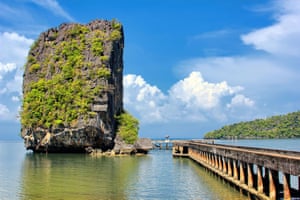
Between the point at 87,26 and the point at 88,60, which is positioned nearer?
the point at 88,60

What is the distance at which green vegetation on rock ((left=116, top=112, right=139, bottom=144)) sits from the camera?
63456 millimetres

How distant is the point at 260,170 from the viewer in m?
18.9

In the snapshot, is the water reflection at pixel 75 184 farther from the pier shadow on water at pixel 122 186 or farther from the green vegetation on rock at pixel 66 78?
the green vegetation on rock at pixel 66 78

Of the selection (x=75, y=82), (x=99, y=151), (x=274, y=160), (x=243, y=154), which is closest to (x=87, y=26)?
(x=75, y=82)

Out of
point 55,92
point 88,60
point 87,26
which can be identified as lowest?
point 55,92

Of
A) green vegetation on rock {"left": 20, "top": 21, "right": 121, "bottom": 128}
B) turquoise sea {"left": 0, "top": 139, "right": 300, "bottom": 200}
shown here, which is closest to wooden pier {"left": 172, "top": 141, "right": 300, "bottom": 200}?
turquoise sea {"left": 0, "top": 139, "right": 300, "bottom": 200}

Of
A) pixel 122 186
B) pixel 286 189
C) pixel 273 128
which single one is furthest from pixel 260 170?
pixel 273 128

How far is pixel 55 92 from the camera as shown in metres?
63.3

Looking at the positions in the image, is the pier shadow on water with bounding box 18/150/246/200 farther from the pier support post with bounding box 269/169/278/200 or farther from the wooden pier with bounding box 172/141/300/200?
the pier support post with bounding box 269/169/278/200

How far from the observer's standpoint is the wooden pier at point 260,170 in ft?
48.9

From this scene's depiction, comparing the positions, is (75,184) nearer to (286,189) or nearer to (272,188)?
(272,188)

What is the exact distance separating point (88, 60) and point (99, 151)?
54.8ft

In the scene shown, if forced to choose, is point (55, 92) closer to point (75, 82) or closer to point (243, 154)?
point (75, 82)

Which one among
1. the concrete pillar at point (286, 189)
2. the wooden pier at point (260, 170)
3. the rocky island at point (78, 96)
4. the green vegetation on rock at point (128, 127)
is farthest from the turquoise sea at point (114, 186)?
the green vegetation on rock at point (128, 127)
